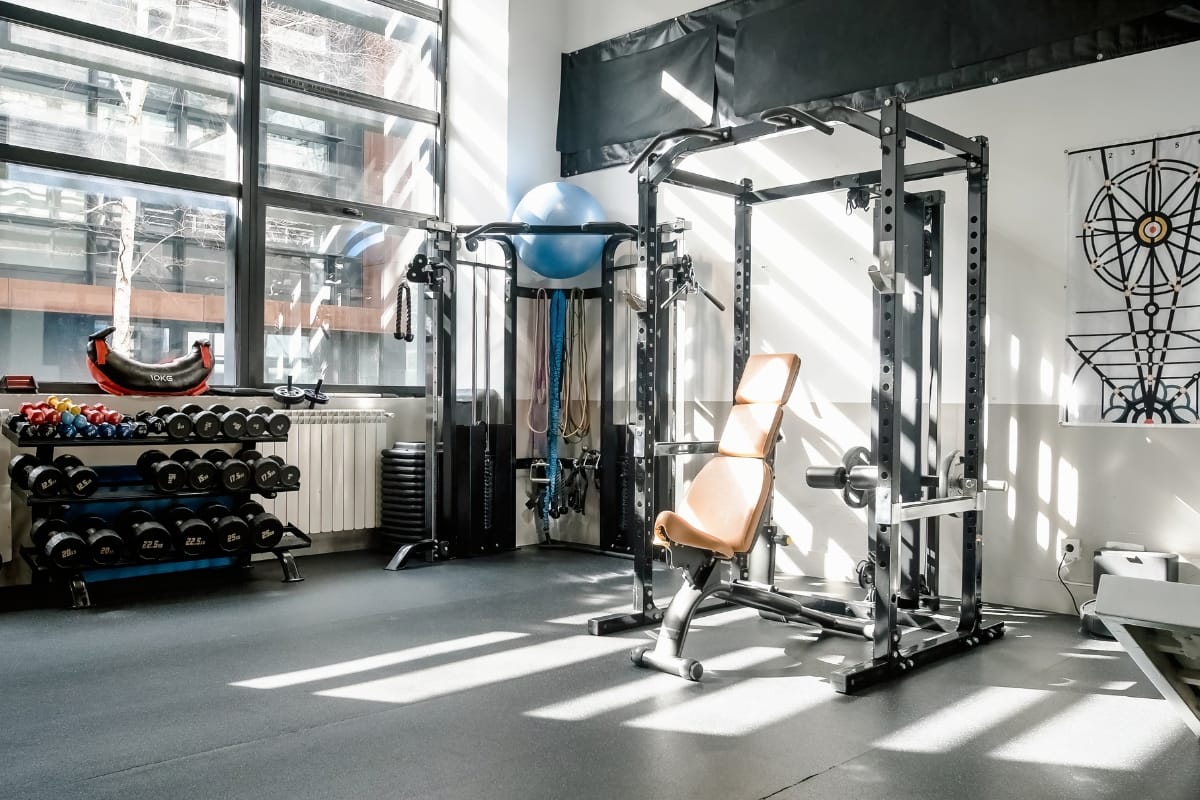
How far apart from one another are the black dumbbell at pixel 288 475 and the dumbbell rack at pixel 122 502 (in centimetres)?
3

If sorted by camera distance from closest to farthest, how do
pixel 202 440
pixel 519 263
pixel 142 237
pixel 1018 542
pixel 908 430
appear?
pixel 908 430
pixel 1018 542
pixel 202 440
pixel 142 237
pixel 519 263

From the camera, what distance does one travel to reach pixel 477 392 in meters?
6.44

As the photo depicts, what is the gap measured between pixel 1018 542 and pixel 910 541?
1.96ft

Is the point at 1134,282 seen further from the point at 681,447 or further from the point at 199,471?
the point at 199,471

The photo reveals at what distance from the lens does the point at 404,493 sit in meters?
6.13

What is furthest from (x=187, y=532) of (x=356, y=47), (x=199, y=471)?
(x=356, y=47)

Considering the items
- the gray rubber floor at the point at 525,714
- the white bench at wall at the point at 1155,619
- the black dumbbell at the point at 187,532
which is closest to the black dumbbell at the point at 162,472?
the black dumbbell at the point at 187,532

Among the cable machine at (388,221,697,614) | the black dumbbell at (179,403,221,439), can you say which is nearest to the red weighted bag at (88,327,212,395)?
the black dumbbell at (179,403,221,439)

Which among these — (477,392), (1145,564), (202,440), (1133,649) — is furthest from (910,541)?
(202,440)

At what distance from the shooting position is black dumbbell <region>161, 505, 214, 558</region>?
491 cm

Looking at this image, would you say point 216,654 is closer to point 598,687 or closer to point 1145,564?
point 598,687

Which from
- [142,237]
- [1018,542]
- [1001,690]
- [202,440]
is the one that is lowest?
[1001,690]

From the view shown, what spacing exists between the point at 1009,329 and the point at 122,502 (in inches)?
189

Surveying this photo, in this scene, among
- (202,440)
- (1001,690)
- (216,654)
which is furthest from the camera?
(202,440)
